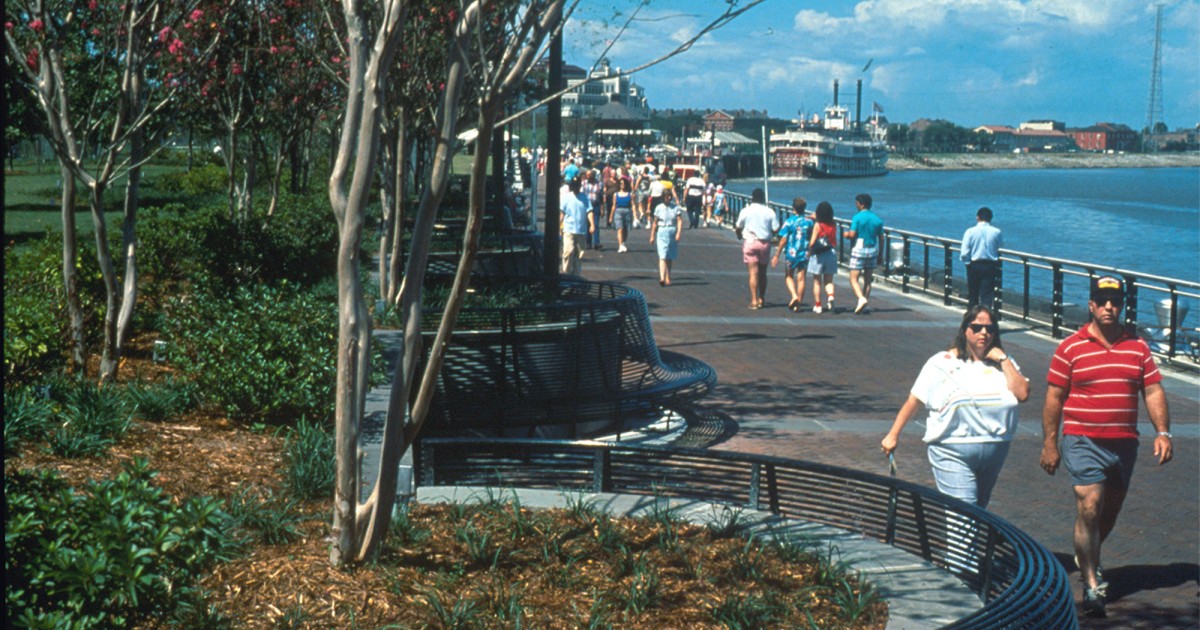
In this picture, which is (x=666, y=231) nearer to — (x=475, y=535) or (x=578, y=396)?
(x=578, y=396)

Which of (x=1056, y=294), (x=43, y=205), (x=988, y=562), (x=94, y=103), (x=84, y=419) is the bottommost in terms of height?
(x=988, y=562)

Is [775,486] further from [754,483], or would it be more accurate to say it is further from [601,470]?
[601,470]

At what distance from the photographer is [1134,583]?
6688 mm

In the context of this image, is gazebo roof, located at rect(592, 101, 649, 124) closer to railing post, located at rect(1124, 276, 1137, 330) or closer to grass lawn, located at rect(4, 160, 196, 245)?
grass lawn, located at rect(4, 160, 196, 245)

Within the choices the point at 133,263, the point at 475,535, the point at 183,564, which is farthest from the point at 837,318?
the point at 183,564

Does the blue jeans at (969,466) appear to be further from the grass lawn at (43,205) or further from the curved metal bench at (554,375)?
the grass lawn at (43,205)

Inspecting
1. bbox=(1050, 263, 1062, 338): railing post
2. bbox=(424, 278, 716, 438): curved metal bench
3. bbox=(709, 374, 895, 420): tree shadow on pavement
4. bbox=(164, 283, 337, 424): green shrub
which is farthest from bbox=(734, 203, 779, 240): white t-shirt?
bbox=(164, 283, 337, 424): green shrub

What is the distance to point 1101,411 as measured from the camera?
665 cm

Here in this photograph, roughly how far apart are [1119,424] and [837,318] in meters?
11.4

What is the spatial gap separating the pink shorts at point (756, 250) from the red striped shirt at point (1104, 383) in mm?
11782

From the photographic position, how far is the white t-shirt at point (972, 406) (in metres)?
6.52

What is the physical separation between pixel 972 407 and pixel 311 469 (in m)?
3.16

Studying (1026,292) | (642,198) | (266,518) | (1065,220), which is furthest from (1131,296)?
(1065,220)

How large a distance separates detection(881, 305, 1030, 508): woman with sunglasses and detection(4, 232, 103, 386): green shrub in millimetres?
5504
